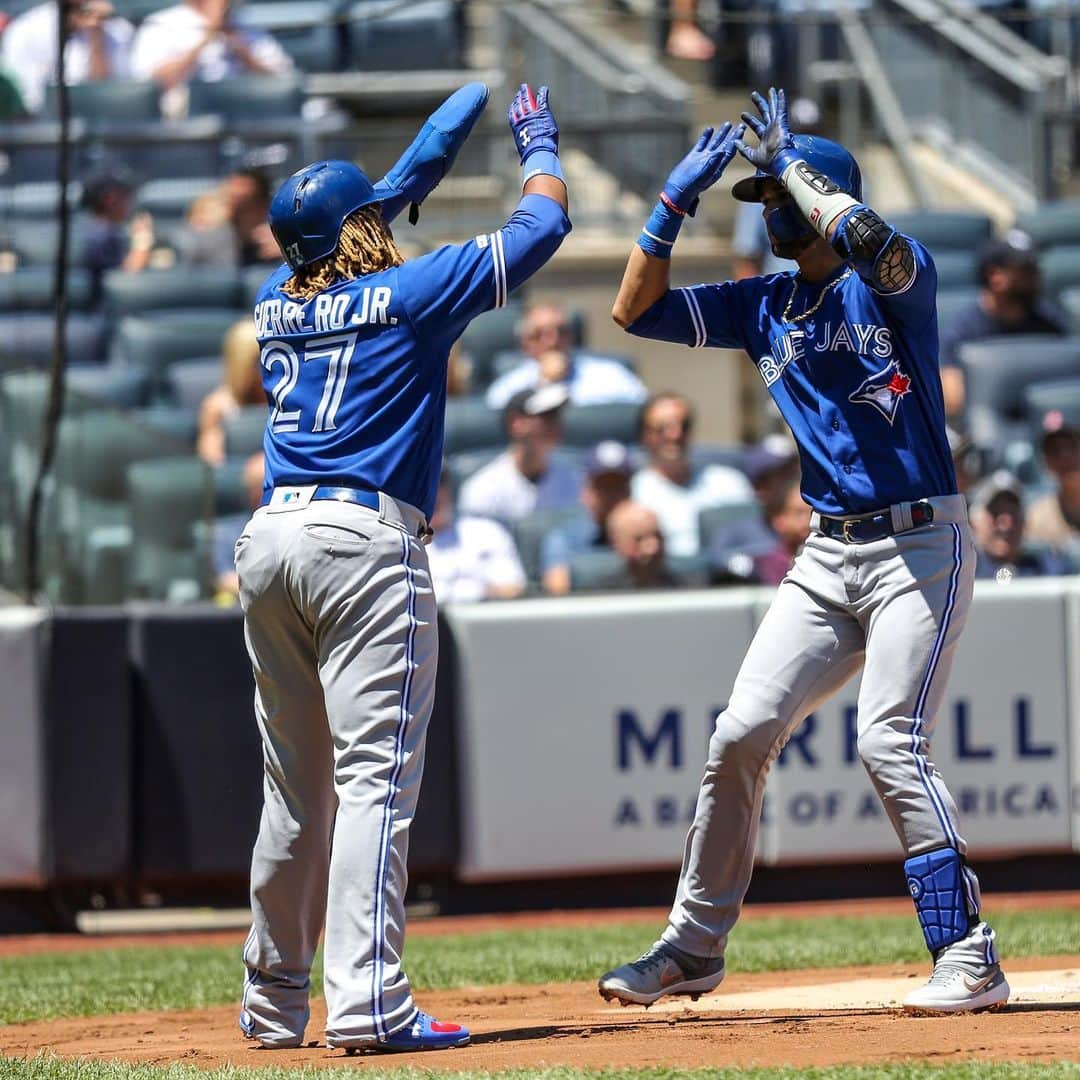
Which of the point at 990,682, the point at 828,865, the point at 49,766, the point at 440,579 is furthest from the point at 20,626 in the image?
the point at 990,682

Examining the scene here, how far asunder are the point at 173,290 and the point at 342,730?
7394 mm

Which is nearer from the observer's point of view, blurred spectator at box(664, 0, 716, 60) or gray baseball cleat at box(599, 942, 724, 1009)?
gray baseball cleat at box(599, 942, 724, 1009)

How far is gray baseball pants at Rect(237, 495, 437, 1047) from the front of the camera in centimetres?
428

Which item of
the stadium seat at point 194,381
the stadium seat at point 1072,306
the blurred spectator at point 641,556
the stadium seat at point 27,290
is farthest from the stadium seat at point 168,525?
the stadium seat at point 1072,306

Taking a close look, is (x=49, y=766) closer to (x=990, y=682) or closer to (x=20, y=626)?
(x=20, y=626)

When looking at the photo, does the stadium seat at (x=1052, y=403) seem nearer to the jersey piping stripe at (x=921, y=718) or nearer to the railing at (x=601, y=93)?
the railing at (x=601, y=93)

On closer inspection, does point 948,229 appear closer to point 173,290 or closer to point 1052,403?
point 1052,403

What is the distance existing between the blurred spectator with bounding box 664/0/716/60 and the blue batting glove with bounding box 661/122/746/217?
8.22 m

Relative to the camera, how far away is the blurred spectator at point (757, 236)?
11.1 metres

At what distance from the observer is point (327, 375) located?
A: 14.6ft

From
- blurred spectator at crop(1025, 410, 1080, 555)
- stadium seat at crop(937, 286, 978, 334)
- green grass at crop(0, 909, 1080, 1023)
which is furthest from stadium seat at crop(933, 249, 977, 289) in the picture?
green grass at crop(0, 909, 1080, 1023)

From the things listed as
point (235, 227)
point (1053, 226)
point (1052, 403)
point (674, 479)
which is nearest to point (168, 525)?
point (674, 479)

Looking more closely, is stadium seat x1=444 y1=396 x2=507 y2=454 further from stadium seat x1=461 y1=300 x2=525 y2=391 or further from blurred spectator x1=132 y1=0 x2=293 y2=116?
blurred spectator x1=132 y1=0 x2=293 y2=116

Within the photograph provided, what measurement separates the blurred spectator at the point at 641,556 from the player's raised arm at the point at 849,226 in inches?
160
